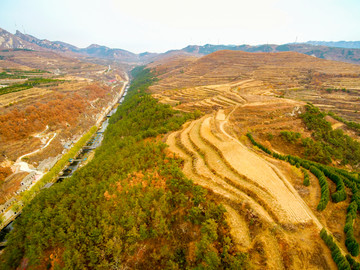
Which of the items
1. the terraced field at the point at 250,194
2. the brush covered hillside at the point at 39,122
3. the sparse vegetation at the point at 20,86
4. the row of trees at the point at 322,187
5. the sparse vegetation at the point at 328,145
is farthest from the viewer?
the sparse vegetation at the point at 20,86

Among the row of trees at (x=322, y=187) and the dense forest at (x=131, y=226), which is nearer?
the dense forest at (x=131, y=226)

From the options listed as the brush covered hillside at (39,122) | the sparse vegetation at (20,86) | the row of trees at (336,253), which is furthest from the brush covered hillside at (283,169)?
the sparse vegetation at (20,86)

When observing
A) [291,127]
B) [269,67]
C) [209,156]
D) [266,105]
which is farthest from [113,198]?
[269,67]

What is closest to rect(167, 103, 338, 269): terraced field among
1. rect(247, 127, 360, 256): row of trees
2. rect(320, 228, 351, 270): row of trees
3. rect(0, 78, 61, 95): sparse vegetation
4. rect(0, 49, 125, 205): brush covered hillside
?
rect(320, 228, 351, 270): row of trees

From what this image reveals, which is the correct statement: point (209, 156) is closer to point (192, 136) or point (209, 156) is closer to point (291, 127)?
point (192, 136)

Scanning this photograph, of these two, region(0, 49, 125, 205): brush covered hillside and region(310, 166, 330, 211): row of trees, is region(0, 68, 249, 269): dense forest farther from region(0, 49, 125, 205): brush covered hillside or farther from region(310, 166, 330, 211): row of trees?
region(0, 49, 125, 205): brush covered hillside

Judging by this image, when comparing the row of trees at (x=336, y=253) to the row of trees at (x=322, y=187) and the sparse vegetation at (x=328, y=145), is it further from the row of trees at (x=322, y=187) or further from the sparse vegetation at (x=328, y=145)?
the sparse vegetation at (x=328, y=145)
